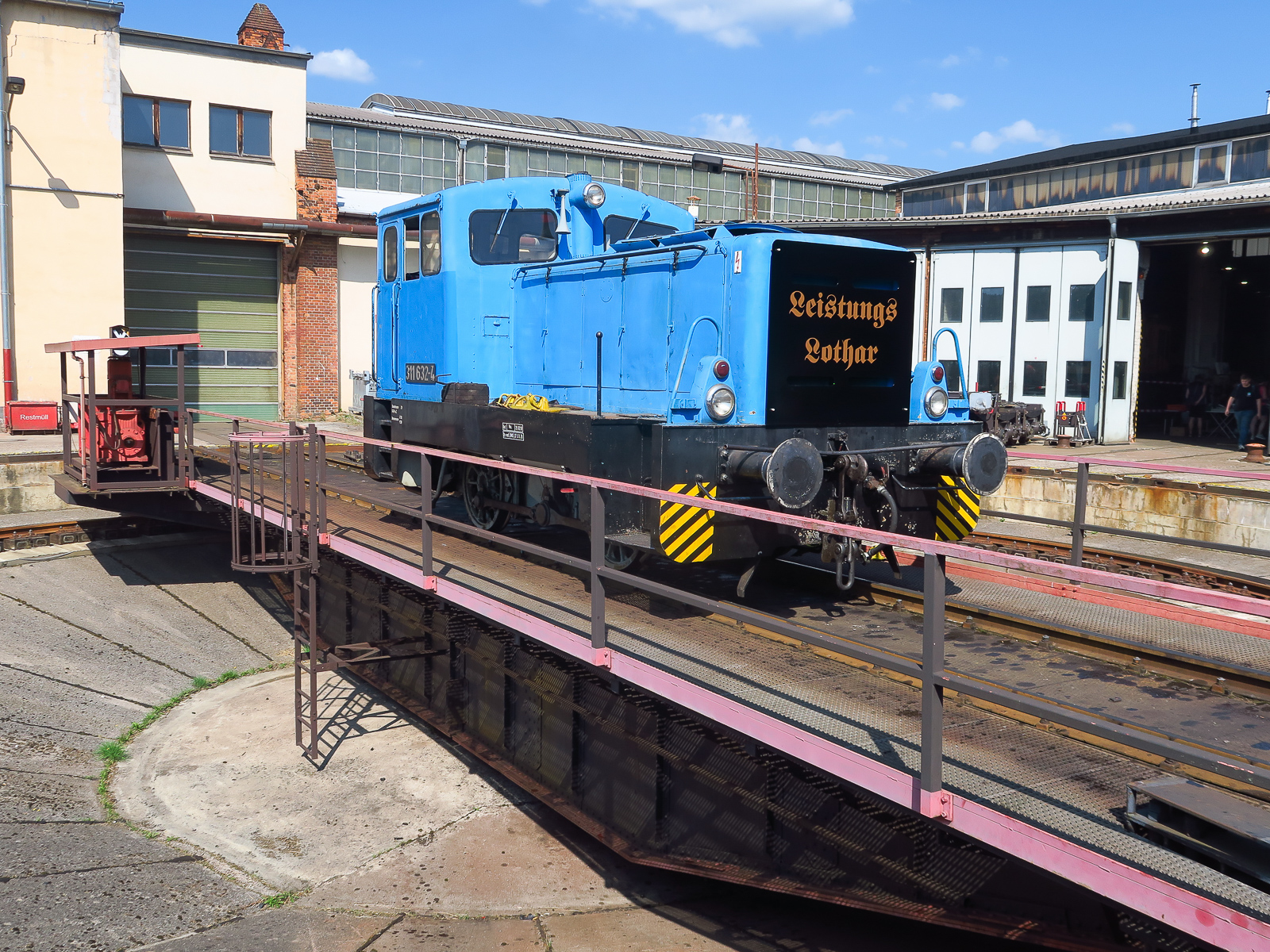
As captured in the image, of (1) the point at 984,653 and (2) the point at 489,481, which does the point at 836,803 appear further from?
(2) the point at 489,481

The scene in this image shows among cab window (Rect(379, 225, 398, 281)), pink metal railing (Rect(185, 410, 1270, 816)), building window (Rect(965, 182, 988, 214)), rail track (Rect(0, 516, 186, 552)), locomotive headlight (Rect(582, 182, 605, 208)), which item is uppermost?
building window (Rect(965, 182, 988, 214))

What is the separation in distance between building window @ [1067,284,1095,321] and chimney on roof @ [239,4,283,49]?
19051 mm

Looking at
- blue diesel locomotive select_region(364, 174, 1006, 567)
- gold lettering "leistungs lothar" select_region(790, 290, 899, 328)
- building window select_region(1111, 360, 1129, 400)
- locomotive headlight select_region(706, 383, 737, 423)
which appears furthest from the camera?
building window select_region(1111, 360, 1129, 400)

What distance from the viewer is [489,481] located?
8594 mm

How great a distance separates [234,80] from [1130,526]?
20461mm

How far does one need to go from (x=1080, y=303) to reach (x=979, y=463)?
16.4 m

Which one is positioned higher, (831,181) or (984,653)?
(831,181)

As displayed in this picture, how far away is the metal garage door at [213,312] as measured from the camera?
2148 cm

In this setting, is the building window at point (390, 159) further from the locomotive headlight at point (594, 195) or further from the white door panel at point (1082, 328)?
the locomotive headlight at point (594, 195)

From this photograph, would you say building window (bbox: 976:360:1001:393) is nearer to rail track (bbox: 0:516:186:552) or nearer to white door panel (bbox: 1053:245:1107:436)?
white door panel (bbox: 1053:245:1107:436)

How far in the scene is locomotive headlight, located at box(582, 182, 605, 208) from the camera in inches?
340

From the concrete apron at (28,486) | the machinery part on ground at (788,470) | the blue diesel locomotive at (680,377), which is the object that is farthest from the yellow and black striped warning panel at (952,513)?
the concrete apron at (28,486)

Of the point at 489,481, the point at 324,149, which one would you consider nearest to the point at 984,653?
the point at 489,481

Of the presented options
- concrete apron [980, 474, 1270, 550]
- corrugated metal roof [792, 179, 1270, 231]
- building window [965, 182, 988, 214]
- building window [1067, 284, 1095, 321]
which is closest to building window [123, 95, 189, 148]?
corrugated metal roof [792, 179, 1270, 231]
